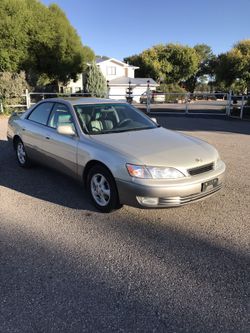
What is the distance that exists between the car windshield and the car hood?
0.22m

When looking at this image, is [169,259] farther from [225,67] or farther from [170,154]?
[225,67]

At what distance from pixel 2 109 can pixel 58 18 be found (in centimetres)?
1251

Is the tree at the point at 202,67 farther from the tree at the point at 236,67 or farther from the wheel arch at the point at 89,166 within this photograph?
the wheel arch at the point at 89,166

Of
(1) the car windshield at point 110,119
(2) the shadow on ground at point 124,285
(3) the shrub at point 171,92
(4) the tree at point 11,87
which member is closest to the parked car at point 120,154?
(1) the car windshield at point 110,119

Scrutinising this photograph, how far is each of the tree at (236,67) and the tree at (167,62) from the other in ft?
54.2

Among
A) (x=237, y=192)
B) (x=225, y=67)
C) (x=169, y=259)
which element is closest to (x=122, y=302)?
(x=169, y=259)

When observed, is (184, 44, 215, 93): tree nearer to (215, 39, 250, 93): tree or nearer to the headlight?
(215, 39, 250, 93): tree

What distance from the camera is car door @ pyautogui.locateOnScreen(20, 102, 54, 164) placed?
18.6 ft

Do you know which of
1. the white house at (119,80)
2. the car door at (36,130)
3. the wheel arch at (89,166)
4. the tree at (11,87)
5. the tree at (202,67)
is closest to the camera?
the wheel arch at (89,166)

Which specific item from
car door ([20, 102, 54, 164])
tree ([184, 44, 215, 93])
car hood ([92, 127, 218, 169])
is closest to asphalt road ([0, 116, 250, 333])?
car hood ([92, 127, 218, 169])

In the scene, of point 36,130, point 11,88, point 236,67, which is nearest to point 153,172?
point 36,130

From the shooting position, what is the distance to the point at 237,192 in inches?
205

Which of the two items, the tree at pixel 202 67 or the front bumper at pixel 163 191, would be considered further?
the tree at pixel 202 67

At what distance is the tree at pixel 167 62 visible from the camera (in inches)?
2296
